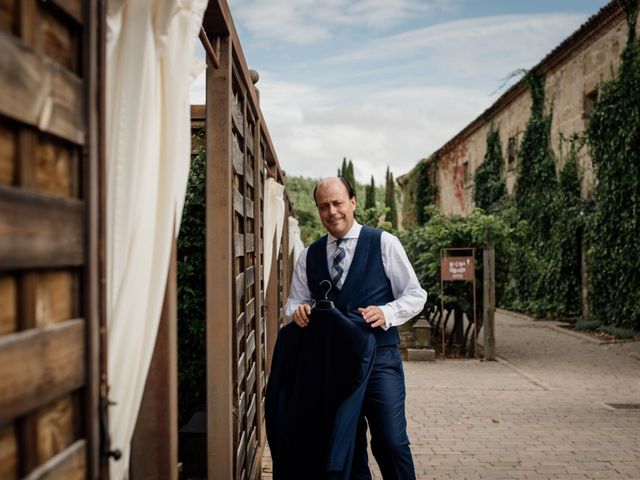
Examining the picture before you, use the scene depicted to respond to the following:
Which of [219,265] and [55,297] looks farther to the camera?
[219,265]

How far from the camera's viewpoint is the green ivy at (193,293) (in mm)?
4832

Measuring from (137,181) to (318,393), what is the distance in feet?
6.61

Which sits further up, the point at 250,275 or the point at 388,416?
the point at 250,275

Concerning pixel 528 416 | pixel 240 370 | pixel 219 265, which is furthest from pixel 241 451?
pixel 528 416

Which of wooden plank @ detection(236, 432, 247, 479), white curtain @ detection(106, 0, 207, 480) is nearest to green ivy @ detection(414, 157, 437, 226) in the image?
wooden plank @ detection(236, 432, 247, 479)

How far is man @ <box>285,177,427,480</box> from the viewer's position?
135 inches

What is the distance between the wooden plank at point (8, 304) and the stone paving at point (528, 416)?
4.31 m

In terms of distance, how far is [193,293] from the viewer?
484 centimetres

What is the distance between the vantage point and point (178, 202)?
1914 mm

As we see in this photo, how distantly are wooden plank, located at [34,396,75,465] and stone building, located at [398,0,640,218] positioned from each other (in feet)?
51.8

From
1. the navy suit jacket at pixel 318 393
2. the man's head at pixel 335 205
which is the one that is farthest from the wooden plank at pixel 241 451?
the man's head at pixel 335 205

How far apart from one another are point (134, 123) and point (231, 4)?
1.67m

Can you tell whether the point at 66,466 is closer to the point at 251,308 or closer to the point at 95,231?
the point at 95,231

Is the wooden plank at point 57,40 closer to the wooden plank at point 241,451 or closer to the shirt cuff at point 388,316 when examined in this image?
the shirt cuff at point 388,316
